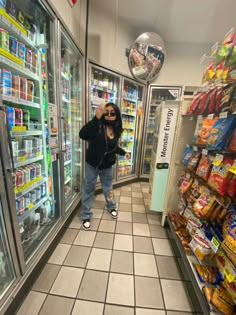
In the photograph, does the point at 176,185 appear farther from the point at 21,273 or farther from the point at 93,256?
the point at 21,273

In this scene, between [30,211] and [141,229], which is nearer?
[30,211]

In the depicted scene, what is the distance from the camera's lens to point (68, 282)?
130 cm

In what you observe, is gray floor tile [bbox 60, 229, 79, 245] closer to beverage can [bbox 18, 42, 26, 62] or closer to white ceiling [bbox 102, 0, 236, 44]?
beverage can [bbox 18, 42, 26, 62]

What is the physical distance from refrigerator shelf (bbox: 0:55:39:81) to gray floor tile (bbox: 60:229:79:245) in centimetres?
166

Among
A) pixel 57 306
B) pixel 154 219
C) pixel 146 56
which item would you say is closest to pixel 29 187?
pixel 57 306

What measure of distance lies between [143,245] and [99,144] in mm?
1254

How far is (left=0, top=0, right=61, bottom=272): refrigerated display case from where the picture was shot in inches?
39.9

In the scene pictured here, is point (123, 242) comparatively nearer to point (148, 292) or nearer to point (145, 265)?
point (145, 265)

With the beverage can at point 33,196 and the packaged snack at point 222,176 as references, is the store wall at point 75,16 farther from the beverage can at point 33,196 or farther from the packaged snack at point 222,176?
the packaged snack at point 222,176

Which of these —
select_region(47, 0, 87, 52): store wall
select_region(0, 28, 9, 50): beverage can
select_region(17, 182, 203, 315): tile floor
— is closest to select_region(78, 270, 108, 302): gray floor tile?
select_region(17, 182, 203, 315): tile floor

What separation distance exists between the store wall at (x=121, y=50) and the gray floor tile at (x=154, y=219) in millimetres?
2445

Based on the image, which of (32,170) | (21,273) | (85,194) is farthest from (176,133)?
(21,273)

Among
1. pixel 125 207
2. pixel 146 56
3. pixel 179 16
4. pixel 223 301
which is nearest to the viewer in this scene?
pixel 223 301

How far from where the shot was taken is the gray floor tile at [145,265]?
1428 millimetres
